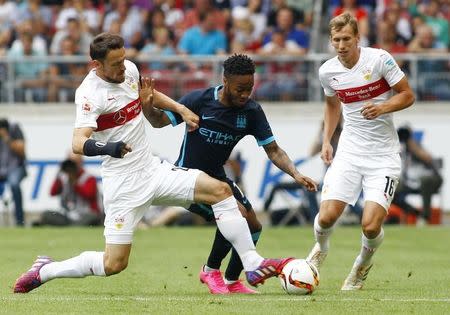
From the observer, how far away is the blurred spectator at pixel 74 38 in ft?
82.1

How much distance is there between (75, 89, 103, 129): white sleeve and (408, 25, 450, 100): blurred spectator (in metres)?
14.0

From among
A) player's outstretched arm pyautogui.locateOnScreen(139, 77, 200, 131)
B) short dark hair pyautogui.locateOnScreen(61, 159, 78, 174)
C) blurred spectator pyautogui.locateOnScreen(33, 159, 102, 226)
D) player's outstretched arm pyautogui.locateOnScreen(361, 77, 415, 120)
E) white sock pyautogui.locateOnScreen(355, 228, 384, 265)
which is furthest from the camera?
blurred spectator pyautogui.locateOnScreen(33, 159, 102, 226)

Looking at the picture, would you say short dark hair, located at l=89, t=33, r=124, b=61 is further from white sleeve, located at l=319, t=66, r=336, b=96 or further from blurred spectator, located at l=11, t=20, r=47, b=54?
blurred spectator, located at l=11, t=20, r=47, b=54

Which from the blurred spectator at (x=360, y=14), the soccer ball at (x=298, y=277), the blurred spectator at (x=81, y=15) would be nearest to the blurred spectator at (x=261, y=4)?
the blurred spectator at (x=360, y=14)

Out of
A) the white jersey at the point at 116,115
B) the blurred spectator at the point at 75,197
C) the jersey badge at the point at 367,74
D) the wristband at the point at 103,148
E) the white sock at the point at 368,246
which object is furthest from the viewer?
the blurred spectator at the point at 75,197

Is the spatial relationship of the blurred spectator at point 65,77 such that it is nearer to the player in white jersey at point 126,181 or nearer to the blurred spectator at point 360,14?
the blurred spectator at point 360,14

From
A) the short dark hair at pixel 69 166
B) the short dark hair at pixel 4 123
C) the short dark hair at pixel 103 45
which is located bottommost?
the short dark hair at pixel 69 166

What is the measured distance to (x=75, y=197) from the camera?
2328 centimetres

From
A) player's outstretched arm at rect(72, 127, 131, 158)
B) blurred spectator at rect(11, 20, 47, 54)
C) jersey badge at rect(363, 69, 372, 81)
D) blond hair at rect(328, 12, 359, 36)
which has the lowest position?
blurred spectator at rect(11, 20, 47, 54)

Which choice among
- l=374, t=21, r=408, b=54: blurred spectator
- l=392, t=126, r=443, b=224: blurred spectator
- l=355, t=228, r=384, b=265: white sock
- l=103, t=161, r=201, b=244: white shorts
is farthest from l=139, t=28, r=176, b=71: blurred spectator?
l=103, t=161, r=201, b=244: white shorts

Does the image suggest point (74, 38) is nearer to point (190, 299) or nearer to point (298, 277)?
point (190, 299)

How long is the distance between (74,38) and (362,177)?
534 inches

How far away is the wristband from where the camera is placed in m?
10.3

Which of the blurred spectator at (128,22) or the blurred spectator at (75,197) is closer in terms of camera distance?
the blurred spectator at (75,197)
